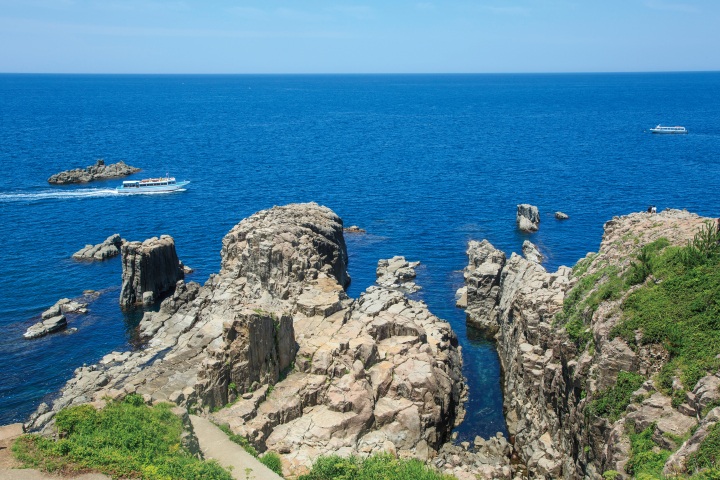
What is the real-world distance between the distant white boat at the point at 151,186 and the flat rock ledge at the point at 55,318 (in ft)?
A: 193

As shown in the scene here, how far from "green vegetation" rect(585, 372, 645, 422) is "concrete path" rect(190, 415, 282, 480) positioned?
19.6 meters

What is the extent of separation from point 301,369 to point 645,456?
84.9 feet

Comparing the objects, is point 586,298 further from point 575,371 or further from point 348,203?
point 348,203

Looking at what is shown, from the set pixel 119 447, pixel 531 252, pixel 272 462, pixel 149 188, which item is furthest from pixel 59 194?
pixel 119 447

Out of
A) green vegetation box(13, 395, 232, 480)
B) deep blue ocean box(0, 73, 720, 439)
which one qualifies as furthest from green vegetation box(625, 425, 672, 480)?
deep blue ocean box(0, 73, 720, 439)

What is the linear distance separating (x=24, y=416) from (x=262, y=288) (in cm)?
2441

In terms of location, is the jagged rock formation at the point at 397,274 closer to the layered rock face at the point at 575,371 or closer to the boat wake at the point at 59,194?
the layered rock face at the point at 575,371

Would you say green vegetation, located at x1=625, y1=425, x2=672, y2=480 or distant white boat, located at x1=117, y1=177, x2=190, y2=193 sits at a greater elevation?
green vegetation, located at x1=625, y1=425, x2=672, y2=480

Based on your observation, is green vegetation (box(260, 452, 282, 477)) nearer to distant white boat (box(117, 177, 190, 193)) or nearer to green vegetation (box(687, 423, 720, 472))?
green vegetation (box(687, 423, 720, 472))

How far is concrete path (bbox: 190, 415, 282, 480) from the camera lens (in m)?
33.6

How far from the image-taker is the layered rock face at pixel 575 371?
34.2m

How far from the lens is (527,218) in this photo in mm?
103250

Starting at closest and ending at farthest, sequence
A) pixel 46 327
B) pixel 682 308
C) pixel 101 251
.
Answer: pixel 682 308
pixel 46 327
pixel 101 251

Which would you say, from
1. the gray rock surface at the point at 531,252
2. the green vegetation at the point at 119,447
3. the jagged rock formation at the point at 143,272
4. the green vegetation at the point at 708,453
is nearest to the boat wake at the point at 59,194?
the jagged rock formation at the point at 143,272
